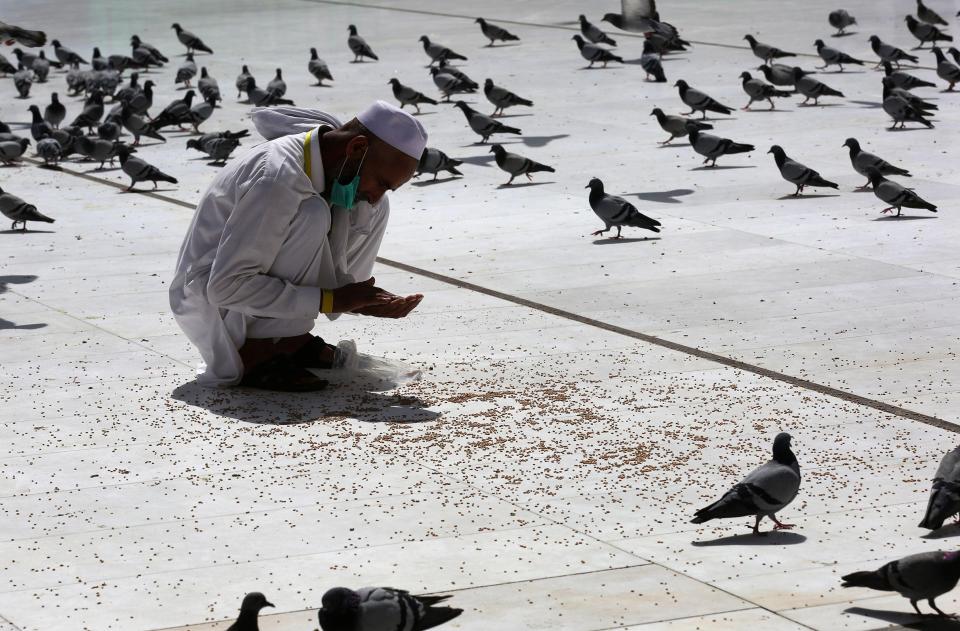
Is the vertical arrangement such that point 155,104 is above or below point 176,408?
below

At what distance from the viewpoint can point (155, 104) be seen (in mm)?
20906

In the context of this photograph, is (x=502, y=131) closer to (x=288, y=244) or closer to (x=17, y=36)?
(x=17, y=36)

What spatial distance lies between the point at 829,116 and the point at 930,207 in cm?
629

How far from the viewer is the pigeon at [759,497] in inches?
211

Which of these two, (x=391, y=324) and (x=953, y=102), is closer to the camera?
(x=391, y=324)

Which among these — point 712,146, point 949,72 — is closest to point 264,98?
point 712,146

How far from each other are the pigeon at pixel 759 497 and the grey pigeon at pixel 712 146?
9500mm

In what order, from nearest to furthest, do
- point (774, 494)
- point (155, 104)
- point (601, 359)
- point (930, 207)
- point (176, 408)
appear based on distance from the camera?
point (774, 494), point (176, 408), point (601, 359), point (930, 207), point (155, 104)

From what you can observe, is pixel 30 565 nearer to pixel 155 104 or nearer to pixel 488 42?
pixel 155 104

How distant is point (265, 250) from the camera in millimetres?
6992

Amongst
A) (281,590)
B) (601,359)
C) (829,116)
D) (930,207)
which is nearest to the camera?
(281,590)

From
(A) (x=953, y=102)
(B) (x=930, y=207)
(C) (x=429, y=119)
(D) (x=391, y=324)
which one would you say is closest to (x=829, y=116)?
(A) (x=953, y=102)

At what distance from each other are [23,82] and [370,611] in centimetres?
1899

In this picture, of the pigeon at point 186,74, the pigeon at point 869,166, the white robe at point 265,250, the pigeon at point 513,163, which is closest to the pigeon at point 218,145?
the pigeon at point 513,163
